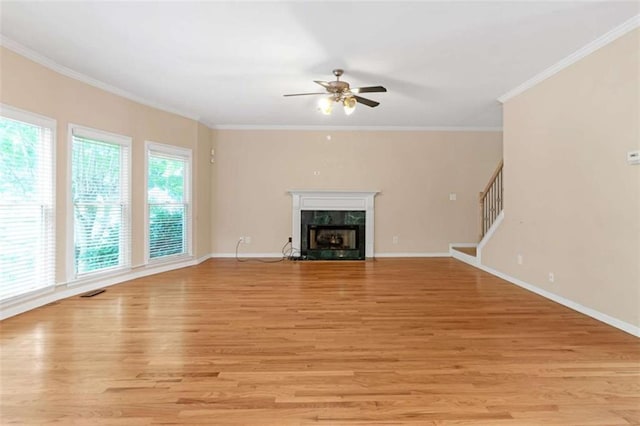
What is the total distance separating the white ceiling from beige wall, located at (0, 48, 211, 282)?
221mm

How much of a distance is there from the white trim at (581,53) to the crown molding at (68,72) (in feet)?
16.6

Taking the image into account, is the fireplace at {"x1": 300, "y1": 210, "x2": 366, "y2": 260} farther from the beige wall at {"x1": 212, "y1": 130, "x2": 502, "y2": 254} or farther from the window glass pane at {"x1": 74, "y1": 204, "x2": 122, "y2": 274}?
the window glass pane at {"x1": 74, "y1": 204, "x2": 122, "y2": 274}

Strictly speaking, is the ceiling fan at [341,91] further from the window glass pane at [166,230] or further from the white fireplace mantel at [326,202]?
the window glass pane at [166,230]

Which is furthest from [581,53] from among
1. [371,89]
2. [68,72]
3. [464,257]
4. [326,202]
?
[68,72]

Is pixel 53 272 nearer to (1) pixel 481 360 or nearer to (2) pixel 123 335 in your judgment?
(2) pixel 123 335

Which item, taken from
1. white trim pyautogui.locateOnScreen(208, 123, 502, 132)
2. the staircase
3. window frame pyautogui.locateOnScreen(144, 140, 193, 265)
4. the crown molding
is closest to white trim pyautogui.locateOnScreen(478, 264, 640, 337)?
the staircase

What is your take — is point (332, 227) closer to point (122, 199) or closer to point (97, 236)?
point (122, 199)

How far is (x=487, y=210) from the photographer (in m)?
5.81

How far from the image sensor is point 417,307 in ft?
11.1

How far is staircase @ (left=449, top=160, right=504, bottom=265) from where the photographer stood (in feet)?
17.6

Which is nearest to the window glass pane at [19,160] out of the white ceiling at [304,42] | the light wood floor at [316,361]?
the white ceiling at [304,42]

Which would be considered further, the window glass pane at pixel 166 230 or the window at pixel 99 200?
the window glass pane at pixel 166 230

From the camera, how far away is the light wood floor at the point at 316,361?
1.69 metres

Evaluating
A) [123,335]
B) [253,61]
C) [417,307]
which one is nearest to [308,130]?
[253,61]
